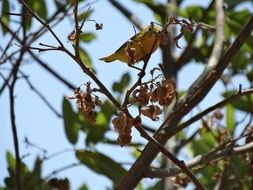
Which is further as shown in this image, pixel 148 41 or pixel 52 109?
pixel 52 109

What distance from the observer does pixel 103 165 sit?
1495mm

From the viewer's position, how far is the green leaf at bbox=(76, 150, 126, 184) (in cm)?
150

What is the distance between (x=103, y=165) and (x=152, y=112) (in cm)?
62

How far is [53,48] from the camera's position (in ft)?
2.90

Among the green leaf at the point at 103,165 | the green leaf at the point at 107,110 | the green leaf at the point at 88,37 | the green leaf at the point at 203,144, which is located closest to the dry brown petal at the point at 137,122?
the green leaf at the point at 103,165

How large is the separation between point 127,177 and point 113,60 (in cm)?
22

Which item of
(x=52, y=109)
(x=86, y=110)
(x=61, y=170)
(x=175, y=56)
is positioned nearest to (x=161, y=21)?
(x=175, y=56)

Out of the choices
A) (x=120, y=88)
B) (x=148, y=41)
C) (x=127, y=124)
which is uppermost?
(x=120, y=88)

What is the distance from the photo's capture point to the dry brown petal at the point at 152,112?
2.96 ft

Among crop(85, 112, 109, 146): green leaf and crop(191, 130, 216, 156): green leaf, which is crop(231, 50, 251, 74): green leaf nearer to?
crop(191, 130, 216, 156): green leaf

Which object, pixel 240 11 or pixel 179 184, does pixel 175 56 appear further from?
pixel 179 184

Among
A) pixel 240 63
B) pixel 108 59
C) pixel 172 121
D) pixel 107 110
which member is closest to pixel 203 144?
pixel 240 63

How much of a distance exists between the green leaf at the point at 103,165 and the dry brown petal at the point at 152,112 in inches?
23.5

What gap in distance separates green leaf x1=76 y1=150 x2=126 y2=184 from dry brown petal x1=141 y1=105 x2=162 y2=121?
23.5 inches
